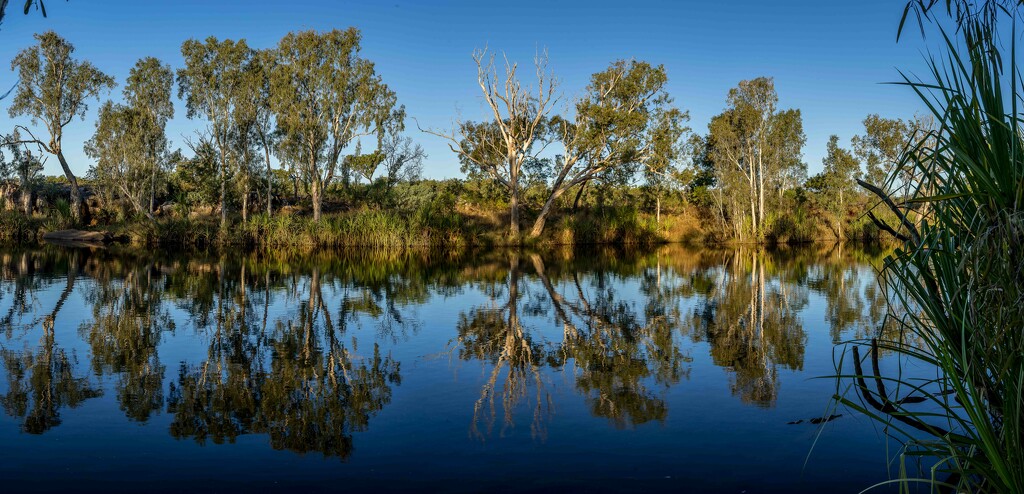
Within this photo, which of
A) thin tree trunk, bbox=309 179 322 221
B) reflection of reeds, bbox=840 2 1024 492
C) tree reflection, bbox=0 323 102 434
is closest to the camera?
reflection of reeds, bbox=840 2 1024 492

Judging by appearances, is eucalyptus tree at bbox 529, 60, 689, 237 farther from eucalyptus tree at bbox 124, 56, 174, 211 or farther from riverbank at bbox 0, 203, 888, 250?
eucalyptus tree at bbox 124, 56, 174, 211

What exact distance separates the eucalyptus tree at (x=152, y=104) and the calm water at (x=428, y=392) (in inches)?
1044

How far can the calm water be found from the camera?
16.3 feet

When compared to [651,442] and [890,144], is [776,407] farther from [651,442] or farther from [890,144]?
[890,144]

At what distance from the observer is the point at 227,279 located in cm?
1845

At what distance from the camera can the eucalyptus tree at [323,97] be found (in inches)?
1468

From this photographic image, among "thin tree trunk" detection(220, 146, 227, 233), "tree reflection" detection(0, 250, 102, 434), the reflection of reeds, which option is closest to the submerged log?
"thin tree trunk" detection(220, 146, 227, 233)

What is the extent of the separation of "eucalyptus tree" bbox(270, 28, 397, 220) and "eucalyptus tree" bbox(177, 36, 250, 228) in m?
1.86

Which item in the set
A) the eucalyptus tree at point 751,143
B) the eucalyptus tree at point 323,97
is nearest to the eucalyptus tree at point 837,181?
the eucalyptus tree at point 751,143

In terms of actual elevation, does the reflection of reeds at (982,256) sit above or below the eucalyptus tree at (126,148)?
below

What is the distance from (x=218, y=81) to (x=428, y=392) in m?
34.6

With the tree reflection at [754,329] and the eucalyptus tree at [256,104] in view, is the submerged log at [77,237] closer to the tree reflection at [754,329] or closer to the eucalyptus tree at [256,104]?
the eucalyptus tree at [256,104]

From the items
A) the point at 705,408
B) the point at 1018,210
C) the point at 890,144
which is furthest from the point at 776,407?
the point at 890,144

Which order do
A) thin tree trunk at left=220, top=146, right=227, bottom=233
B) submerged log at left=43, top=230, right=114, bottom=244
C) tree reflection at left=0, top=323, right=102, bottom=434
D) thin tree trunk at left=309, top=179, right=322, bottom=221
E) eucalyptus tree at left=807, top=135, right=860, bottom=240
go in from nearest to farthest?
tree reflection at left=0, top=323, right=102, bottom=434
submerged log at left=43, top=230, right=114, bottom=244
thin tree trunk at left=220, top=146, right=227, bottom=233
thin tree trunk at left=309, top=179, right=322, bottom=221
eucalyptus tree at left=807, top=135, right=860, bottom=240
